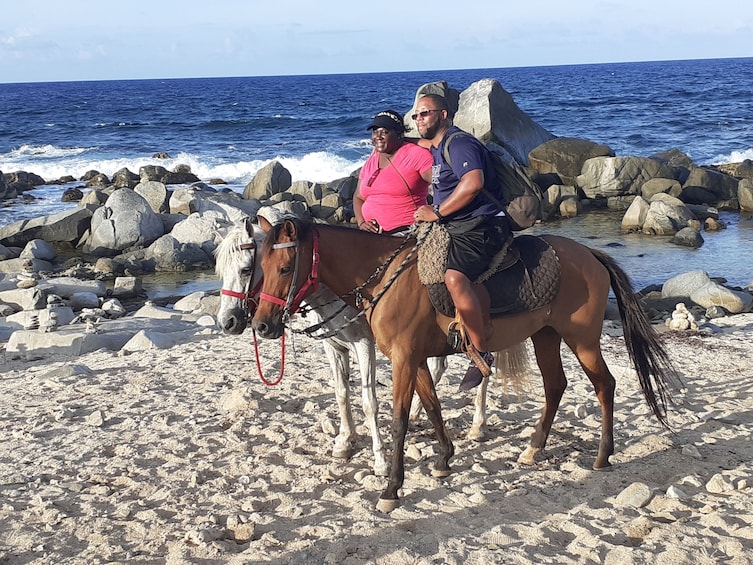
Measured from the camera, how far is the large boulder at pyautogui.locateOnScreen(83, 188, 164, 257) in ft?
57.6

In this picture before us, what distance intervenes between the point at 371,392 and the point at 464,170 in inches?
66.6

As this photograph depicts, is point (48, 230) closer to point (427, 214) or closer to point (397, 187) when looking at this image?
point (397, 187)

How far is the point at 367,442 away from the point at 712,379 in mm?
3684

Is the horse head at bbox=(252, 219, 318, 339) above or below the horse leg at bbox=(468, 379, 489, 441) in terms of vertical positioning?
above

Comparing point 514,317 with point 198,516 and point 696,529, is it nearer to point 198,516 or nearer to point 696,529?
point 696,529

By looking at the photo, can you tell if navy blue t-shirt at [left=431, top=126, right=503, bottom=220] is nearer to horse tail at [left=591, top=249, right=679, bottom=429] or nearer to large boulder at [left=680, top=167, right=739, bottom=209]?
horse tail at [left=591, top=249, right=679, bottom=429]

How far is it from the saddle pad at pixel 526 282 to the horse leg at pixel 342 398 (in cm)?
122

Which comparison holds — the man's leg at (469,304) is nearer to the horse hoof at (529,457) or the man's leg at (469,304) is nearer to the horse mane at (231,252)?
the horse hoof at (529,457)

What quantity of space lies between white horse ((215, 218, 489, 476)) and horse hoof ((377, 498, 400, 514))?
51 cm

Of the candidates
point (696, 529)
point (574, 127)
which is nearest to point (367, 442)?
point (696, 529)

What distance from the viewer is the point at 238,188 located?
28031 mm

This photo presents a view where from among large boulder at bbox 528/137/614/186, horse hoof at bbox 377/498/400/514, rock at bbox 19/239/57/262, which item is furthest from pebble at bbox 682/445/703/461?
large boulder at bbox 528/137/614/186

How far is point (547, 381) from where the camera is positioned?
5770 millimetres

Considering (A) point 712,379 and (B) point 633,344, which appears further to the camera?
(A) point 712,379
